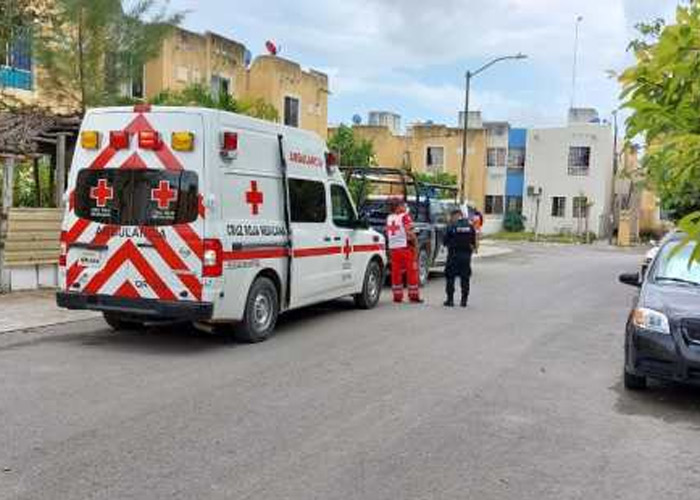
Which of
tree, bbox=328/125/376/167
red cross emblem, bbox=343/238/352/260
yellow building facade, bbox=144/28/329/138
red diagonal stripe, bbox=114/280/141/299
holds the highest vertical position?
yellow building facade, bbox=144/28/329/138

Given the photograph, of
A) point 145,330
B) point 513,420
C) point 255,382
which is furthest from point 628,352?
point 145,330

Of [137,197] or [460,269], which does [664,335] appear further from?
[460,269]

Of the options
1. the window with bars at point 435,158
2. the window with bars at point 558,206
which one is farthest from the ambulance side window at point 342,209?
the window with bars at point 435,158

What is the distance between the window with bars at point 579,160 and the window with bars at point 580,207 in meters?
1.67

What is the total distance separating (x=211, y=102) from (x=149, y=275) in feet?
38.1

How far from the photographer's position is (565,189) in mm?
53375

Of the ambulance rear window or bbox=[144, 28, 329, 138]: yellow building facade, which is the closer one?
the ambulance rear window

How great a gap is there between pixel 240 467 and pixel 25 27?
12500mm

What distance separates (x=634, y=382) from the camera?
7.77m

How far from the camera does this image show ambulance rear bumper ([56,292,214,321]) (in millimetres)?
8820

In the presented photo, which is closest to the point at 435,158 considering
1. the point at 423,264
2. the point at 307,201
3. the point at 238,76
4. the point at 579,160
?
the point at 579,160

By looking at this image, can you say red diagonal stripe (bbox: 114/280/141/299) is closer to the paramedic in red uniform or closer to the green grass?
the paramedic in red uniform

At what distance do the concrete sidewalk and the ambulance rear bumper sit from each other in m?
1.36

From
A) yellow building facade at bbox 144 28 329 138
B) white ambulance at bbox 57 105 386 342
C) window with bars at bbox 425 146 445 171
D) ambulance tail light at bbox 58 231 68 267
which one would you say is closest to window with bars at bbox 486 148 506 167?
window with bars at bbox 425 146 445 171
